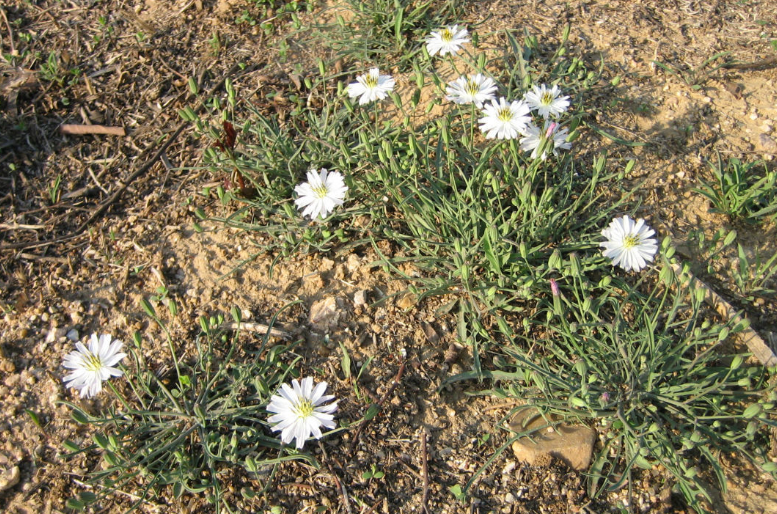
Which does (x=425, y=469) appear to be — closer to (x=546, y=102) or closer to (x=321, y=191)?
(x=321, y=191)

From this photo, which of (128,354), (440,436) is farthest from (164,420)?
(440,436)

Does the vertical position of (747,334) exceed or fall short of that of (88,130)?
it falls short

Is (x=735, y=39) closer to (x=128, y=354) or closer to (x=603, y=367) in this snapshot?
(x=603, y=367)

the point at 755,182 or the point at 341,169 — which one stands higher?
the point at 341,169

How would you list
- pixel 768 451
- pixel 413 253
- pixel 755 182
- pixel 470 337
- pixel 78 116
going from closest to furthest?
pixel 768 451, pixel 470 337, pixel 413 253, pixel 755 182, pixel 78 116

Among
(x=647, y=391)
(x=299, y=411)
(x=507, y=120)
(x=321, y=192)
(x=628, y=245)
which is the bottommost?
(x=647, y=391)

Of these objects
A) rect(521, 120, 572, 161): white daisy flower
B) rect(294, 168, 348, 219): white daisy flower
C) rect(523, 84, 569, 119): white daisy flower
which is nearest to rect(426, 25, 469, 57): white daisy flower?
rect(523, 84, 569, 119): white daisy flower

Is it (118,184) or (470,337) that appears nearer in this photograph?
(470,337)

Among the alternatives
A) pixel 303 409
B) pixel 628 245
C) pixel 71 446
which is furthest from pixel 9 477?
pixel 628 245
